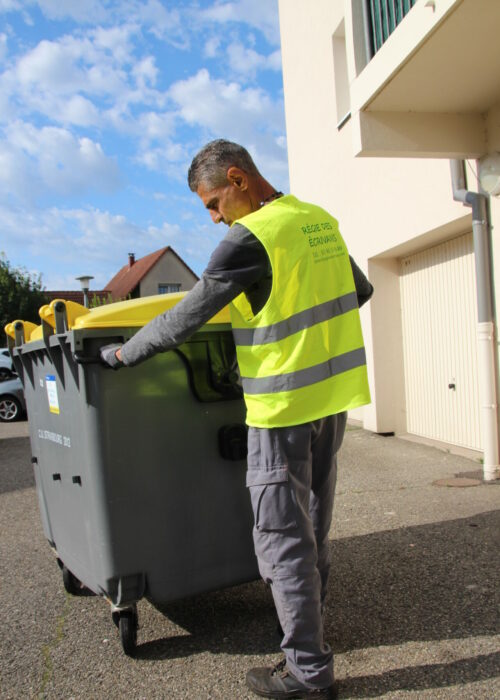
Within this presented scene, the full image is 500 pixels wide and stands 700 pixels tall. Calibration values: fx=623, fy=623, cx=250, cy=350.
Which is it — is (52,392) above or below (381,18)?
below

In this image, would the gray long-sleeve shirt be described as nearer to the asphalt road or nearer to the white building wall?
the asphalt road

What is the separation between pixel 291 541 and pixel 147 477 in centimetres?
68

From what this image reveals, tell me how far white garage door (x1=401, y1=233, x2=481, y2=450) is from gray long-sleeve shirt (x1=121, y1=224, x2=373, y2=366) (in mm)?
4627

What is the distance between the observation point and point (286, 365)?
7.07ft

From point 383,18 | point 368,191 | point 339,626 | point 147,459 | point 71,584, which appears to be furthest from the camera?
point 368,191

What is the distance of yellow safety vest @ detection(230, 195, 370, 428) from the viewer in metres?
2.15

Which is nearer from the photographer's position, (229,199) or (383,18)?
(229,199)

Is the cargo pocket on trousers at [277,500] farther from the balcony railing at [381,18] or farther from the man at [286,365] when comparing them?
the balcony railing at [381,18]

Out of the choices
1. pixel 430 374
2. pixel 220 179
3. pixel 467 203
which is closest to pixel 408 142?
pixel 467 203

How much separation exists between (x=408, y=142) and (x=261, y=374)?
383 centimetres

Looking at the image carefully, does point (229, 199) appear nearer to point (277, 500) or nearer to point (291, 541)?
point (277, 500)

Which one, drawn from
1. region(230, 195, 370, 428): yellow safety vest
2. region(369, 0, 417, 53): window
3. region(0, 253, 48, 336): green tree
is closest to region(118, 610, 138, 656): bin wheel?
region(230, 195, 370, 428): yellow safety vest

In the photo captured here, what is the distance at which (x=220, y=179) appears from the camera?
2369 millimetres

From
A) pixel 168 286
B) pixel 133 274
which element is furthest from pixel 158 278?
pixel 133 274
